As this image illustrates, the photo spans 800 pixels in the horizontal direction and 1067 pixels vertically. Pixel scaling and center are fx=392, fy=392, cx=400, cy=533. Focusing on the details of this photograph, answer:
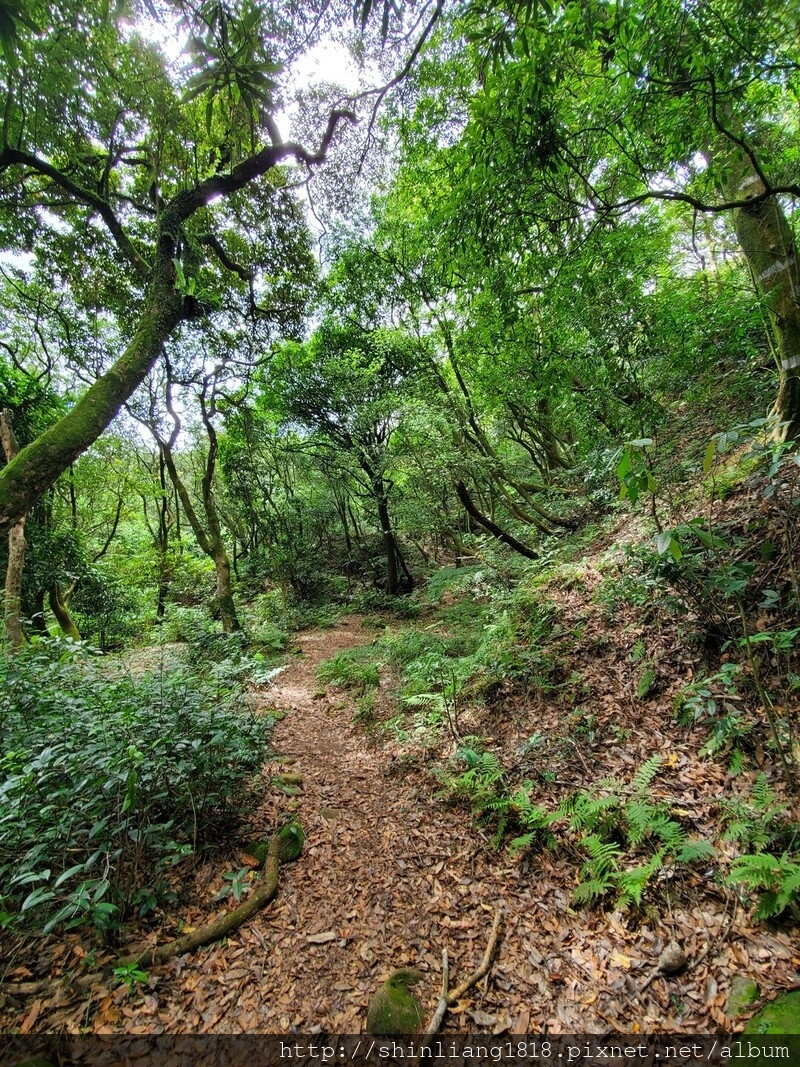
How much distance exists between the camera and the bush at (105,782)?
2330 millimetres

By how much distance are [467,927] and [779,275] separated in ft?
20.6

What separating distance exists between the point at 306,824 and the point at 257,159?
8.04 meters

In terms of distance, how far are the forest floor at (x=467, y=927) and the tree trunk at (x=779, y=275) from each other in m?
2.60

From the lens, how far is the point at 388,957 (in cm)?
242

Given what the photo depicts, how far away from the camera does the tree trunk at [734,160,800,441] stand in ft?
12.5

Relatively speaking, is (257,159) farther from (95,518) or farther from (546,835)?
(95,518)

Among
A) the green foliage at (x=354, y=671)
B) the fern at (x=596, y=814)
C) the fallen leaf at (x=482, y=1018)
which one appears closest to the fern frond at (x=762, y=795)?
the fern at (x=596, y=814)

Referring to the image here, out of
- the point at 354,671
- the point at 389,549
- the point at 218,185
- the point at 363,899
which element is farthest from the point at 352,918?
the point at 389,549

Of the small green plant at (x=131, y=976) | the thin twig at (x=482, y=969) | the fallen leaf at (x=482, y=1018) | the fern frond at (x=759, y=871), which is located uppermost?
the fern frond at (x=759, y=871)

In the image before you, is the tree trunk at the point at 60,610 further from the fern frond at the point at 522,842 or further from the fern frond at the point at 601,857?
the fern frond at the point at 601,857

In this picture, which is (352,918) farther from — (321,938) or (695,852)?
(695,852)

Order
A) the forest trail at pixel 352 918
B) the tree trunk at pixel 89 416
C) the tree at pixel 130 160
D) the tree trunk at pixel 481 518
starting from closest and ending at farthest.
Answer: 1. the forest trail at pixel 352 918
2. the tree trunk at pixel 89 416
3. the tree at pixel 130 160
4. the tree trunk at pixel 481 518

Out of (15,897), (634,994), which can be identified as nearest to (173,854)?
(15,897)

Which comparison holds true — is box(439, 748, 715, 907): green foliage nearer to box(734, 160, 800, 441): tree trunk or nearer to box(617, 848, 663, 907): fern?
box(617, 848, 663, 907): fern
